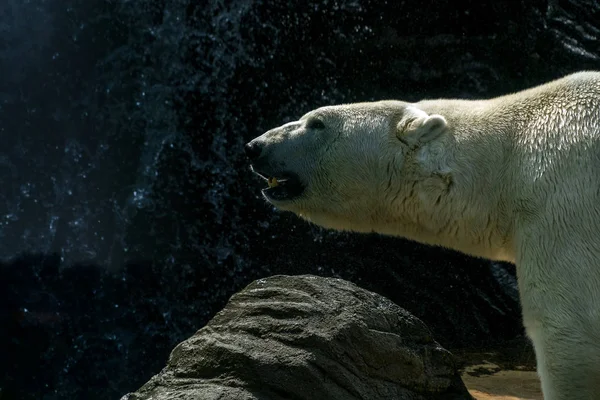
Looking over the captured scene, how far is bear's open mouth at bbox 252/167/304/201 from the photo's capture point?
180 inches

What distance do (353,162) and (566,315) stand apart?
1.48m

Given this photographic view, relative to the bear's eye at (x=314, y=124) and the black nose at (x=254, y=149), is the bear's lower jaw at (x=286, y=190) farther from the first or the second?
the bear's eye at (x=314, y=124)

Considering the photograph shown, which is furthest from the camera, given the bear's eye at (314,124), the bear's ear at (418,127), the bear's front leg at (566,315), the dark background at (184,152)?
the dark background at (184,152)

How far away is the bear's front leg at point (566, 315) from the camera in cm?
348

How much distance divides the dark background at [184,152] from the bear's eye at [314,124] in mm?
4827

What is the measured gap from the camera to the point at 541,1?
379 inches

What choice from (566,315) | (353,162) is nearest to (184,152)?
(353,162)

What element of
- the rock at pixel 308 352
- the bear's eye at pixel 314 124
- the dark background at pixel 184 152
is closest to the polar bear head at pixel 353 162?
the bear's eye at pixel 314 124

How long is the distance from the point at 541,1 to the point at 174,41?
4859 mm

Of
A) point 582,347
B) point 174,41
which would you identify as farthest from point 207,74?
point 582,347

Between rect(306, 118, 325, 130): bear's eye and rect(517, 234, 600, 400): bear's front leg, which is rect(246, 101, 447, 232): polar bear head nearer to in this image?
rect(306, 118, 325, 130): bear's eye

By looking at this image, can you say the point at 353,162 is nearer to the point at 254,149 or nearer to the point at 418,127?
the point at 418,127

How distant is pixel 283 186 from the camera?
4.62m

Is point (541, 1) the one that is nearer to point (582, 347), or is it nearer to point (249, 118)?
point (249, 118)
